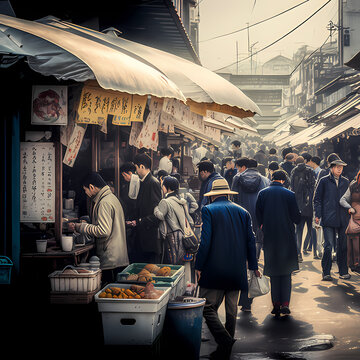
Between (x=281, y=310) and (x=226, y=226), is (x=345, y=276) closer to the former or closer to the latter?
(x=281, y=310)

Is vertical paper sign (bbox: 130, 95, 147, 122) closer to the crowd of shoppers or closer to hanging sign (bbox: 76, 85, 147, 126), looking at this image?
hanging sign (bbox: 76, 85, 147, 126)

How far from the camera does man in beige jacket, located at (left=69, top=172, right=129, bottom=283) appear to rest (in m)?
7.50

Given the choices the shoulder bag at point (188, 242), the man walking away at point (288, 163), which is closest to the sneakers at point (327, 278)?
the shoulder bag at point (188, 242)

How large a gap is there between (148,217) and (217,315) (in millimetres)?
2555

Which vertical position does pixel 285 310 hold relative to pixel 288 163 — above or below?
below

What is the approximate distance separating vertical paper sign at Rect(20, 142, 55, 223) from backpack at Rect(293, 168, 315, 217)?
292 inches

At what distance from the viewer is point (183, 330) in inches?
248

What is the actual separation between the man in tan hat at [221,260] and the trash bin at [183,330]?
293 millimetres

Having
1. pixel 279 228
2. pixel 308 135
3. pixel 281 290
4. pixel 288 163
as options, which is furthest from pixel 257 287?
pixel 308 135

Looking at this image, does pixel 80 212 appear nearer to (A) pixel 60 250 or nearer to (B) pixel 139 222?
(B) pixel 139 222

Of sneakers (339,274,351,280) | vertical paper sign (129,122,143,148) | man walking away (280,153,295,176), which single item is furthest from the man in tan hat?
man walking away (280,153,295,176)

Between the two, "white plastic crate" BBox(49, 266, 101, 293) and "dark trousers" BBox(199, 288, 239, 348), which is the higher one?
"white plastic crate" BBox(49, 266, 101, 293)

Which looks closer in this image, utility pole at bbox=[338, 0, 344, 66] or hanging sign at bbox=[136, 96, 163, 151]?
hanging sign at bbox=[136, 96, 163, 151]

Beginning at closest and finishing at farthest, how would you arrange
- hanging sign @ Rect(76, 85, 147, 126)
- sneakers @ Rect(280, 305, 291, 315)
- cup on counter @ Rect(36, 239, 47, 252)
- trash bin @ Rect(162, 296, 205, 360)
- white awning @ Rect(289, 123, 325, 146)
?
trash bin @ Rect(162, 296, 205, 360) < cup on counter @ Rect(36, 239, 47, 252) < hanging sign @ Rect(76, 85, 147, 126) < sneakers @ Rect(280, 305, 291, 315) < white awning @ Rect(289, 123, 325, 146)
